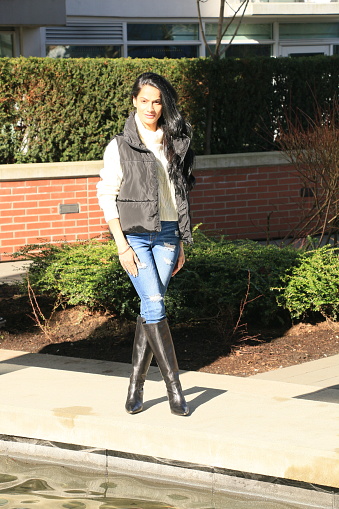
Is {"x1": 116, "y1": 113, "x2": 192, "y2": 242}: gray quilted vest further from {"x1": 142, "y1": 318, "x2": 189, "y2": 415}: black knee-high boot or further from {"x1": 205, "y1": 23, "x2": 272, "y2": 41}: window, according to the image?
{"x1": 205, "y1": 23, "x2": 272, "y2": 41}: window

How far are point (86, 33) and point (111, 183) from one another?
14.7 meters

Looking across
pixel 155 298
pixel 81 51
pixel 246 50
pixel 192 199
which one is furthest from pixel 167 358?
pixel 246 50

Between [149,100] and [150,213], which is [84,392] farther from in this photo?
[149,100]

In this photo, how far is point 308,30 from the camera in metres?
21.2

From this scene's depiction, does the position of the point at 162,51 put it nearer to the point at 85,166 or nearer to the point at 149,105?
the point at 85,166

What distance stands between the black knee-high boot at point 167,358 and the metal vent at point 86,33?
14.4m

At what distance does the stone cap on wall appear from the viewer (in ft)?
38.4

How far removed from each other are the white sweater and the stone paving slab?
1142 mm

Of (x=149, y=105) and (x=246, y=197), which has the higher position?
(x=149, y=105)

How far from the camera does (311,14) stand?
67.6ft

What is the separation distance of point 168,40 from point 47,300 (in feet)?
40.4

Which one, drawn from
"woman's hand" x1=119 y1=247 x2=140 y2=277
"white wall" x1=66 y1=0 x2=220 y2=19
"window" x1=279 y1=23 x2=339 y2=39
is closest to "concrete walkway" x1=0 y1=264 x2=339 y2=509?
"woman's hand" x1=119 y1=247 x2=140 y2=277

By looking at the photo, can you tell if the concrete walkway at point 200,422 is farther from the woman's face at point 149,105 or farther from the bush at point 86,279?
the woman's face at point 149,105

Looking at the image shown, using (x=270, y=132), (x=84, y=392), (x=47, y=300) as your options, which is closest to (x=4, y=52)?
(x=270, y=132)
